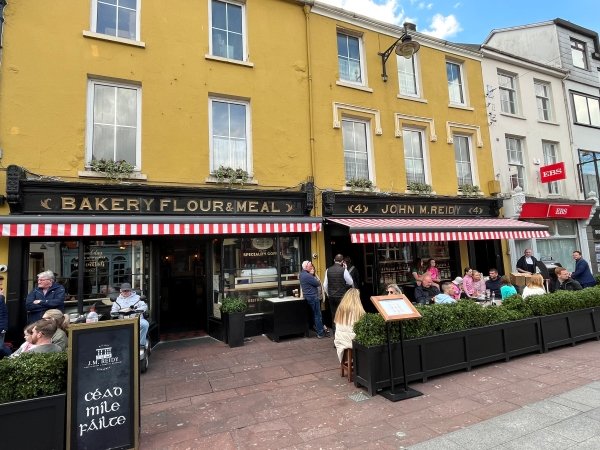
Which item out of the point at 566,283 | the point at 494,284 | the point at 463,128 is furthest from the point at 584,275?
the point at 463,128

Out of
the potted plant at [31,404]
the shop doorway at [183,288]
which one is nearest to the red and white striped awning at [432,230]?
the shop doorway at [183,288]

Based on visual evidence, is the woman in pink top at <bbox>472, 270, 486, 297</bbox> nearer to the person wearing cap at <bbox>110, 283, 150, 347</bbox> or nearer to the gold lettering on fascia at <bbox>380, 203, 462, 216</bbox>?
the gold lettering on fascia at <bbox>380, 203, 462, 216</bbox>

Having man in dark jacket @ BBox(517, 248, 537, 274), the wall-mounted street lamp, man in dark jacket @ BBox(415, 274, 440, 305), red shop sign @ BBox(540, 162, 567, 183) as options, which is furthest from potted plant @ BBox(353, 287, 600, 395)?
the wall-mounted street lamp

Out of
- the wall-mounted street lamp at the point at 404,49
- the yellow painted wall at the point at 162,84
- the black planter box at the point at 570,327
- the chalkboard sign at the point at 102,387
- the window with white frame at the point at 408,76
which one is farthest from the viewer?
the window with white frame at the point at 408,76

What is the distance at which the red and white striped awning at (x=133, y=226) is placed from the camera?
6215 mm

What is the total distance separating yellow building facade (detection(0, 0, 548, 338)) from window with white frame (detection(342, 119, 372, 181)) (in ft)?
0.14

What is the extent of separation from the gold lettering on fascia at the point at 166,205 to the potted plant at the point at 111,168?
0.51 meters

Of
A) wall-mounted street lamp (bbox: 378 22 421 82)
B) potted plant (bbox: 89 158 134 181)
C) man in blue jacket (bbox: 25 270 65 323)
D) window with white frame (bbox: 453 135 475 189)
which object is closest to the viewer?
man in blue jacket (bbox: 25 270 65 323)

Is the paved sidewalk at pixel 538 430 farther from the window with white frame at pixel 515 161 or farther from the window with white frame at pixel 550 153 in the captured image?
the window with white frame at pixel 550 153

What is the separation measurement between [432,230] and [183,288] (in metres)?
7.10

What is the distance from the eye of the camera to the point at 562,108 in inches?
583

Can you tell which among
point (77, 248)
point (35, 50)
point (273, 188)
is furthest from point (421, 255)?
point (35, 50)

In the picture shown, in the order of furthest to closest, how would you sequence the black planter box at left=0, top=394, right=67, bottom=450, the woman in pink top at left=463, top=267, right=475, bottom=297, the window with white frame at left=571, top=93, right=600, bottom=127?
the window with white frame at left=571, top=93, right=600, bottom=127, the woman in pink top at left=463, top=267, right=475, bottom=297, the black planter box at left=0, top=394, right=67, bottom=450

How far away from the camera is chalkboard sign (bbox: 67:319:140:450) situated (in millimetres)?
3516
